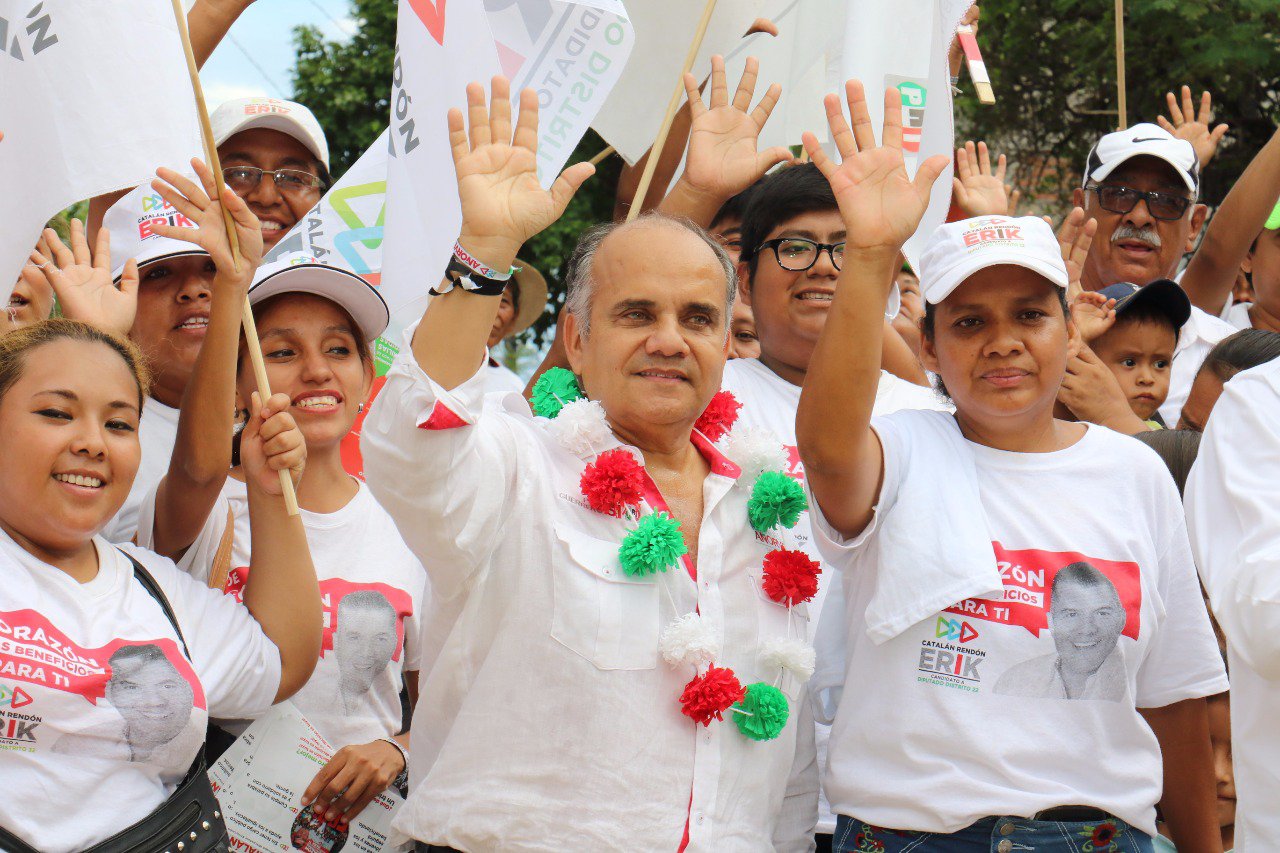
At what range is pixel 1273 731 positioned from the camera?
2785mm

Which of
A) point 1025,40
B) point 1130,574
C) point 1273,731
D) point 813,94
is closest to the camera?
point 1273,731

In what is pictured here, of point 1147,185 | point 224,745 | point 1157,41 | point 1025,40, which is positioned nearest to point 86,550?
point 224,745

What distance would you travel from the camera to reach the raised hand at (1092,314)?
470cm

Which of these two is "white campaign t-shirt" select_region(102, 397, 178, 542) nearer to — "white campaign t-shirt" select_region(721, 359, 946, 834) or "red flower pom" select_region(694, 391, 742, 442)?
"red flower pom" select_region(694, 391, 742, 442)

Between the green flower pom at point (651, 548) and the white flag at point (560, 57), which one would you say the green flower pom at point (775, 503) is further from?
the white flag at point (560, 57)

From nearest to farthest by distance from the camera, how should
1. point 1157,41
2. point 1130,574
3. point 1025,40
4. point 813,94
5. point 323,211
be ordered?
point 1130,574 → point 323,211 → point 813,94 → point 1157,41 → point 1025,40

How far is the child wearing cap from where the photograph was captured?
4.86 meters

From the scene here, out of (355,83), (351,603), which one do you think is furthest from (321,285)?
(355,83)

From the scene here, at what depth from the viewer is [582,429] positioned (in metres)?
3.11

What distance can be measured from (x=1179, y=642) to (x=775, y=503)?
929 mm

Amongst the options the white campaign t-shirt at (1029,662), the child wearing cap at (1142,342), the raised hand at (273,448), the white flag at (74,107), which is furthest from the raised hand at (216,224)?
the child wearing cap at (1142,342)

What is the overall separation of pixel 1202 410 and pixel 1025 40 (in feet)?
29.2

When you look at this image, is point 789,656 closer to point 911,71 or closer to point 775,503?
point 775,503

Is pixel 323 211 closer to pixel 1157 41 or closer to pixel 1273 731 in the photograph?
pixel 1273 731
